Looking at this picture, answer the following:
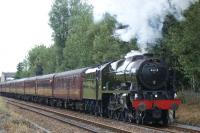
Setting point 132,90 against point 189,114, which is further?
point 189,114

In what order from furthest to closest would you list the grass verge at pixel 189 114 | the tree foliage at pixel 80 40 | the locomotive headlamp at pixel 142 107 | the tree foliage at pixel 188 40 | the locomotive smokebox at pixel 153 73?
the tree foliage at pixel 80 40 → the tree foliage at pixel 188 40 → the grass verge at pixel 189 114 → the locomotive smokebox at pixel 153 73 → the locomotive headlamp at pixel 142 107

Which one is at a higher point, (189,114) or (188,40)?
(188,40)

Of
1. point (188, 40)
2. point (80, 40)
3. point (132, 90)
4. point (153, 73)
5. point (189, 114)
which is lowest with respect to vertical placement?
point (189, 114)

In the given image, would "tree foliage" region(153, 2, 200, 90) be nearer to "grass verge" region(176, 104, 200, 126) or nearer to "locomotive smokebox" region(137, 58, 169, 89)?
"grass verge" region(176, 104, 200, 126)

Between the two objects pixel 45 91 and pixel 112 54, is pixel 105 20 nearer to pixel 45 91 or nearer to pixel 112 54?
pixel 112 54

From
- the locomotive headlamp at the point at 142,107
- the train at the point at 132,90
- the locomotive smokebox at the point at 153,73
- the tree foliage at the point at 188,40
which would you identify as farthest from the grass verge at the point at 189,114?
the locomotive headlamp at the point at 142,107

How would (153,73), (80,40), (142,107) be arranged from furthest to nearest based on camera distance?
(80,40)
(153,73)
(142,107)

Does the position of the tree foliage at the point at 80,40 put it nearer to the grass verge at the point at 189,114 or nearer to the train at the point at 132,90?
the train at the point at 132,90

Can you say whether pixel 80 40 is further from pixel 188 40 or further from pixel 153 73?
pixel 153 73

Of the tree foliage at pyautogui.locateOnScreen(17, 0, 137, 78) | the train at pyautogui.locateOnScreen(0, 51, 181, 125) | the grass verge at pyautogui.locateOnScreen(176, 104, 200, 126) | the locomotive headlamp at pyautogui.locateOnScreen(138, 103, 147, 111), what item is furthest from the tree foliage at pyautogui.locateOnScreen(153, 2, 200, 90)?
the locomotive headlamp at pyautogui.locateOnScreen(138, 103, 147, 111)

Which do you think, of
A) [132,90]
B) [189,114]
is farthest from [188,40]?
[132,90]

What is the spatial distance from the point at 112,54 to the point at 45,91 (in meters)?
8.37

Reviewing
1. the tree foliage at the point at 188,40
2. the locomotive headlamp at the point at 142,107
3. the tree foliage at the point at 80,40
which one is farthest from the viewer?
the tree foliage at the point at 80,40

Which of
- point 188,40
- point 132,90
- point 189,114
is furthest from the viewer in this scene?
point 188,40
